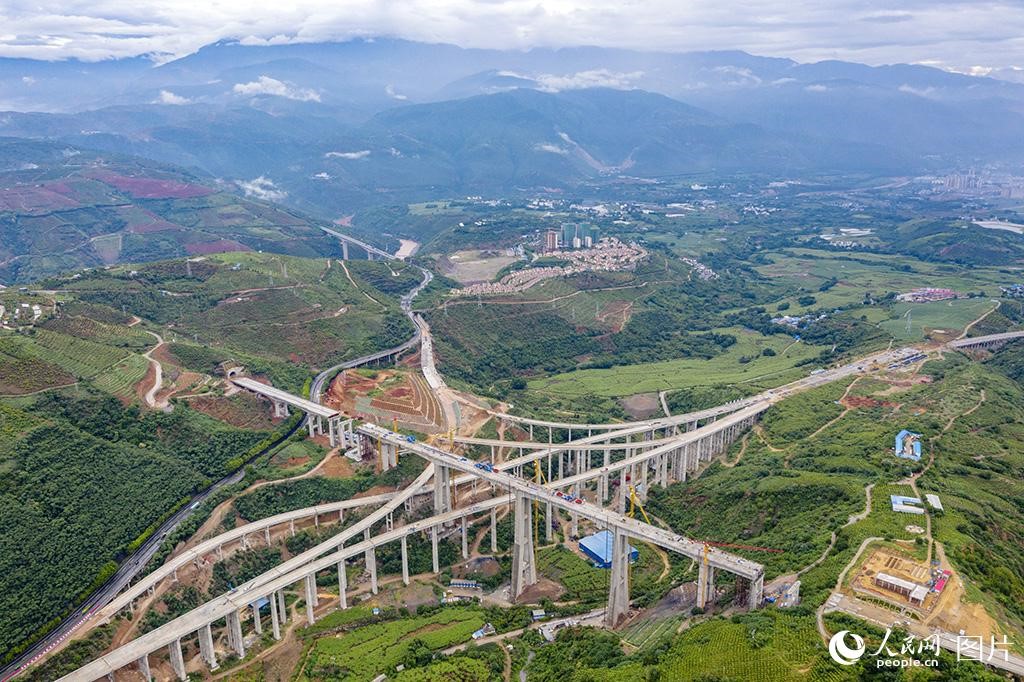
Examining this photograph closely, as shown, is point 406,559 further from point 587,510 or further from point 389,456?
point 587,510

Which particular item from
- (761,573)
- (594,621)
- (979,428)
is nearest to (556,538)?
(594,621)

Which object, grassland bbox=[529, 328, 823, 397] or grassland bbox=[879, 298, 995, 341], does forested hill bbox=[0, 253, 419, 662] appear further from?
grassland bbox=[879, 298, 995, 341]

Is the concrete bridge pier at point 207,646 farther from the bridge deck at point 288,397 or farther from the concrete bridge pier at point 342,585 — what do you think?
the bridge deck at point 288,397

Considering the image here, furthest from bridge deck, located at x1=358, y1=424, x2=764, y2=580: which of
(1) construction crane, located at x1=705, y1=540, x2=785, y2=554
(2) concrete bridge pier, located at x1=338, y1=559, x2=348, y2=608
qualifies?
(2) concrete bridge pier, located at x1=338, y1=559, x2=348, y2=608

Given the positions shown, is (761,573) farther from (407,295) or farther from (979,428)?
(407,295)

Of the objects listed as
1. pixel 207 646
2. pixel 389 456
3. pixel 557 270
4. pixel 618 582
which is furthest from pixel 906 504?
pixel 557 270

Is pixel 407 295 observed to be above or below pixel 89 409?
below

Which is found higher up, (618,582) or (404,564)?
(618,582)
